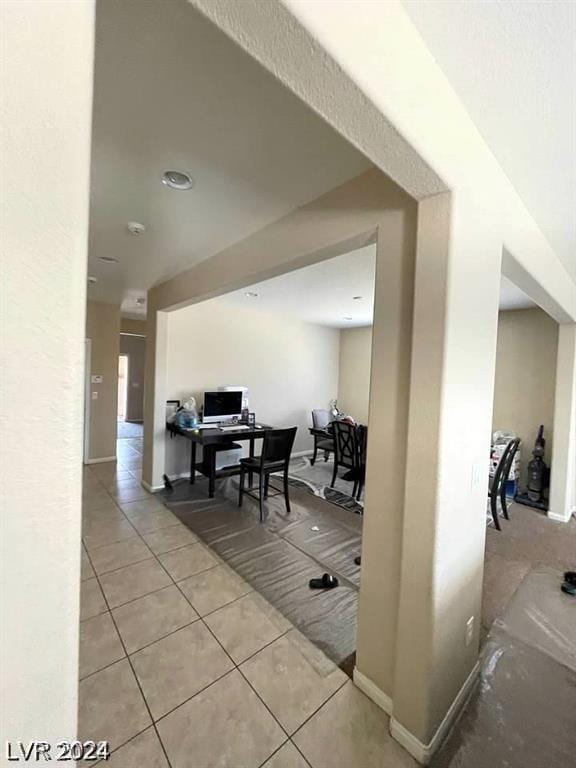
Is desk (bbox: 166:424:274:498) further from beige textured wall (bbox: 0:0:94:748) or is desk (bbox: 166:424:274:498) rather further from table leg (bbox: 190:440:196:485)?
beige textured wall (bbox: 0:0:94:748)

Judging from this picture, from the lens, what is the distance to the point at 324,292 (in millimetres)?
3889

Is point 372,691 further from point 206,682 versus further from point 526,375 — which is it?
point 526,375

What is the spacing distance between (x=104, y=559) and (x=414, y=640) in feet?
7.89

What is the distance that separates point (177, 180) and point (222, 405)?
3.19 metres

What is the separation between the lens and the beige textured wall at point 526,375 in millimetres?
4223

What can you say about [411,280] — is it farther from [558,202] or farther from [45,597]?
[45,597]

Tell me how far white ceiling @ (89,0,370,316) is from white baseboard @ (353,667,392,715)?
251cm

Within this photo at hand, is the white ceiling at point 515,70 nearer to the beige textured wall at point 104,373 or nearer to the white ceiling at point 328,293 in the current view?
the white ceiling at point 328,293

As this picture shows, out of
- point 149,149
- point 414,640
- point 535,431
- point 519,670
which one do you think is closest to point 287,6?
point 149,149

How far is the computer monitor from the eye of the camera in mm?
4395

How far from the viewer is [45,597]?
0.43 m

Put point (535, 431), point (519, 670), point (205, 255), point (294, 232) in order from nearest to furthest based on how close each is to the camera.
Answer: point (519, 670), point (294, 232), point (205, 255), point (535, 431)

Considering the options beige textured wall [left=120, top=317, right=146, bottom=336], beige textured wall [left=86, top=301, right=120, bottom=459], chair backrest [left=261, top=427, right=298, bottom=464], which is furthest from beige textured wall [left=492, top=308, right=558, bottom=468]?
beige textured wall [left=120, top=317, right=146, bottom=336]

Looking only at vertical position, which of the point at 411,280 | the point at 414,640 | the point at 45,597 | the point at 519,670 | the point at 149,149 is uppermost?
the point at 149,149
